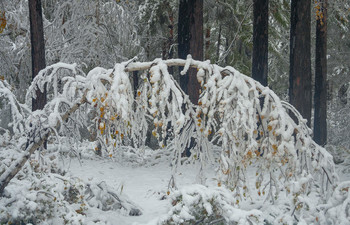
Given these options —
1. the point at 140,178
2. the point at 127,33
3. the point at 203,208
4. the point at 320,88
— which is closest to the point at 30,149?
the point at 203,208

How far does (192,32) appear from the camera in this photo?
31.7 feet

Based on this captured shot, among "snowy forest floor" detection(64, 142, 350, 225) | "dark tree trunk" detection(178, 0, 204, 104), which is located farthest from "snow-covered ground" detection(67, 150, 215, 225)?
"dark tree trunk" detection(178, 0, 204, 104)

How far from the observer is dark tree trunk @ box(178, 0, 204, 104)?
31.6ft

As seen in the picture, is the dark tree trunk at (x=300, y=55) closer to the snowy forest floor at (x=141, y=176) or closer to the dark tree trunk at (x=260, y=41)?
the dark tree trunk at (x=260, y=41)

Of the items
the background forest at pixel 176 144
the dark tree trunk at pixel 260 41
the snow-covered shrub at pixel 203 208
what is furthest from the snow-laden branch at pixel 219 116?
the dark tree trunk at pixel 260 41

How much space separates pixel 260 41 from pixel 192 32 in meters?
2.01

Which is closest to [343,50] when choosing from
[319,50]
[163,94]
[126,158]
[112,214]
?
[319,50]

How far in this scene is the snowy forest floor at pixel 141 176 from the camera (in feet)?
21.9

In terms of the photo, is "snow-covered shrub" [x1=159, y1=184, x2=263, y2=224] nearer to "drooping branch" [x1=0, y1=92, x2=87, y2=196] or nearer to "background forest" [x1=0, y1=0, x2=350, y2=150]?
"drooping branch" [x1=0, y1=92, x2=87, y2=196]

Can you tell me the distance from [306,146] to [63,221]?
336 centimetres

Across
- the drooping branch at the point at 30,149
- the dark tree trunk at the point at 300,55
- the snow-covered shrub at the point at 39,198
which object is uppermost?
the dark tree trunk at the point at 300,55

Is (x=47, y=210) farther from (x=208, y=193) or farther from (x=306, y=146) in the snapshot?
(x=306, y=146)

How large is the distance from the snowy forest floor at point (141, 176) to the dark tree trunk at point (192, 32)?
2305mm

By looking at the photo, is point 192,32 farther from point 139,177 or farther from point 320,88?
point 320,88
